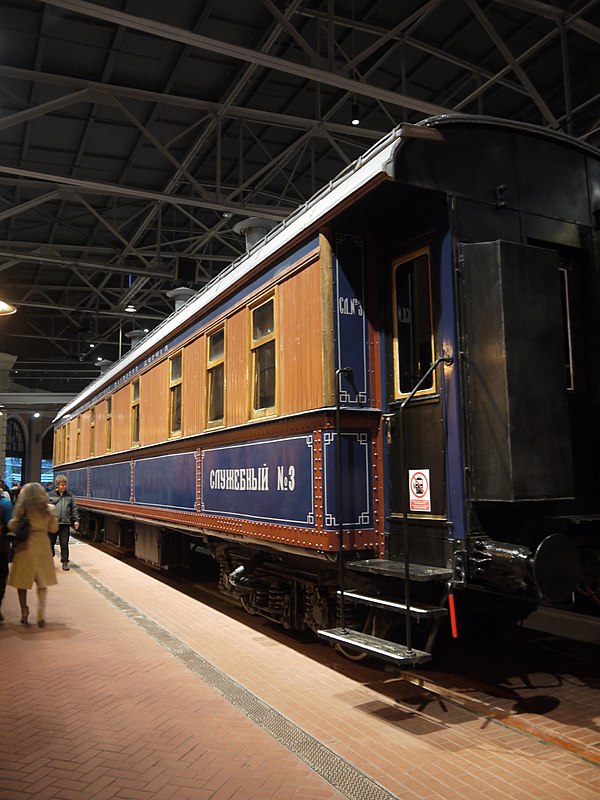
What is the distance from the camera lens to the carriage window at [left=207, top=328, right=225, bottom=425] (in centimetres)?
736

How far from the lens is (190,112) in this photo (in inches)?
512

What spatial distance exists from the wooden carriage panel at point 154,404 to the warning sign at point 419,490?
16.8 feet

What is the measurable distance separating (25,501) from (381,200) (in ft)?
16.3

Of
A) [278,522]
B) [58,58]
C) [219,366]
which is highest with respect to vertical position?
[58,58]

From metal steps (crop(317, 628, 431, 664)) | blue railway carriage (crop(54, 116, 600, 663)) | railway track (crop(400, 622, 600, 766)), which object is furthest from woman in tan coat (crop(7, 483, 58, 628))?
railway track (crop(400, 622, 600, 766))

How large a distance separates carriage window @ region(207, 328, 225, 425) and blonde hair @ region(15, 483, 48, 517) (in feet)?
6.57

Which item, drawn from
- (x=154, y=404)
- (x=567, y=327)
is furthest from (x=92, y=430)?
(x=567, y=327)

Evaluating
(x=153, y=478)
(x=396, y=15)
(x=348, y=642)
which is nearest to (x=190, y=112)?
(x=396, y=15)

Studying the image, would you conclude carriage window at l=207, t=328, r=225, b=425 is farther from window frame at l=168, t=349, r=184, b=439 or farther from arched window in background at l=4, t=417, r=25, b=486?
arched window in background at l=4, t=417, r=25, b=486

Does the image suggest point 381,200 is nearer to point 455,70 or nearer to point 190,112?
point 455,70

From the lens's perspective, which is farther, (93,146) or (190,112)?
(93,146)

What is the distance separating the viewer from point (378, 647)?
432 centimetres

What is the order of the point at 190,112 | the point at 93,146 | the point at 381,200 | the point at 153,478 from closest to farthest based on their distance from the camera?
the point at 381,200 < the point at 153,478 < the point at 190,112 < the point at 93,146

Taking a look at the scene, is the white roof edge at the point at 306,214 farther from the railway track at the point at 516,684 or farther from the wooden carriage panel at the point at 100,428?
the wooden carriage panel at the point at 100,428
